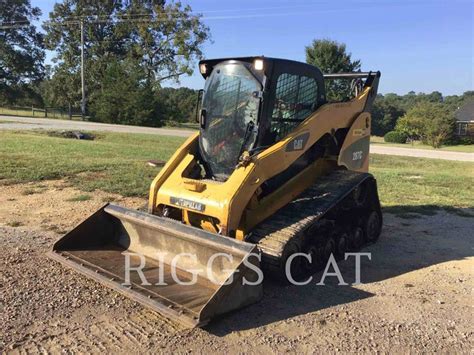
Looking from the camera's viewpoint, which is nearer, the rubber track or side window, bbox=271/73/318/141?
the rubber track

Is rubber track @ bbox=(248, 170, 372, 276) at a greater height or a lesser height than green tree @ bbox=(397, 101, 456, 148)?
lesser

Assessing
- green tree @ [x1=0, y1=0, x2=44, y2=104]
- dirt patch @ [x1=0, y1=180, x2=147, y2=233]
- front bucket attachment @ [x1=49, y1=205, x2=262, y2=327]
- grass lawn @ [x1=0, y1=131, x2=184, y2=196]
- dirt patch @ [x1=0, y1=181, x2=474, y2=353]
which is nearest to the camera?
dirt patch @ [x1=0, y1=181, x2=474, y2=353]

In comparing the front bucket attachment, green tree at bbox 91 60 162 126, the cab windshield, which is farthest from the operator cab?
green tree at bbox 91 60 162 126

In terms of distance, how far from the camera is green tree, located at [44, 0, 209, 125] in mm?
46062

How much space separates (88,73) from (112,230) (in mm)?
45413

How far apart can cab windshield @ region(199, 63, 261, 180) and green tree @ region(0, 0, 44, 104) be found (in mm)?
49114

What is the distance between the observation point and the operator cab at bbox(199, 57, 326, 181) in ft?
17.4

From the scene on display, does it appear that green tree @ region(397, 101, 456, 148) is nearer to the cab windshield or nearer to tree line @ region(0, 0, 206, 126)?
tree line @ region(0, 0, 206, 126)

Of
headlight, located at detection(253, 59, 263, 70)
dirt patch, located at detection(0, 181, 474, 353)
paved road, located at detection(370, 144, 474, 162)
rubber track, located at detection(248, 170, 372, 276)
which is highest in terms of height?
headlight, located at detection(253, 59, 263, 70)

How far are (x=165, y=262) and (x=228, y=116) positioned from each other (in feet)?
5.79

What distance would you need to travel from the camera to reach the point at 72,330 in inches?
152

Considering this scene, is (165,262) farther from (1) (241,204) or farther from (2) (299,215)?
(2) (299,215)

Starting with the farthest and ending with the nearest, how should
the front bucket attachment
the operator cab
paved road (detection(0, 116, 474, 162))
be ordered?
paved road (detection(0, 116, 474, 162)) < the operator cab < the front bucket attachment

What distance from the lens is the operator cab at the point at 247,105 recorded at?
17.4ft
